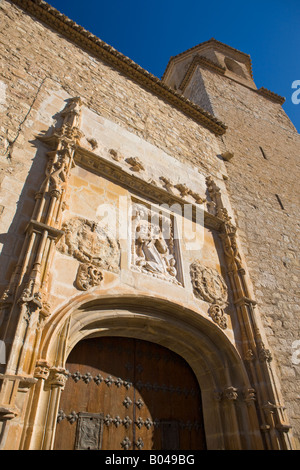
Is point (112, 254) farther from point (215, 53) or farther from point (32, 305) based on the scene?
point (215, 53)

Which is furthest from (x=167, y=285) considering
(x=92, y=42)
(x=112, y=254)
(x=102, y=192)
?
(x=92, y=42)

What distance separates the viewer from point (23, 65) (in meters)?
5.20

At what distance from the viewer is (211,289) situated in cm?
473

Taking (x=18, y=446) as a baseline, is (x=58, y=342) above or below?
above

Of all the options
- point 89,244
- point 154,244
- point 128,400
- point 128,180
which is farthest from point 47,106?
point 128,400

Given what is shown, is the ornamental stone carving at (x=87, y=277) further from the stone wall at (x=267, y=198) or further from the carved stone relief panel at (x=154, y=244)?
the stone wall at (x=267, y=198)

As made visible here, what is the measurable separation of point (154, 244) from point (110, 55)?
5.00 metres

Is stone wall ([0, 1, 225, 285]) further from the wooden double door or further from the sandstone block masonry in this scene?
the wooden double door

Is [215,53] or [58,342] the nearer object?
[58,342]

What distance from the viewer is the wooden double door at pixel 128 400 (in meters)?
3.15

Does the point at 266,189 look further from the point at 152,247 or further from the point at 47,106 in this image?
the point at 47,106

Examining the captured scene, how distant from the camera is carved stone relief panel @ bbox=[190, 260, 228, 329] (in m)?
4.50

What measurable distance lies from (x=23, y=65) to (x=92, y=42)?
246 cm
